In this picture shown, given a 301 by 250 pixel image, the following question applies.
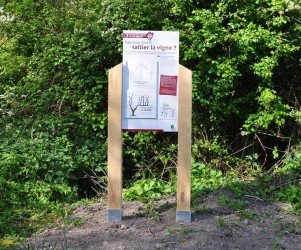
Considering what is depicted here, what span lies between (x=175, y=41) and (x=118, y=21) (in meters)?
2.79

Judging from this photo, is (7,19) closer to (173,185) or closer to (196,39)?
(196,39)

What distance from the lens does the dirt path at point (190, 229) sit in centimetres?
520

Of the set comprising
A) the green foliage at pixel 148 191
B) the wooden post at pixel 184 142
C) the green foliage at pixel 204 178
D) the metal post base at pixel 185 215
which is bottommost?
the metal post base at pixel 185 215

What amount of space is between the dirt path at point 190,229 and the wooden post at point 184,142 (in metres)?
0.21

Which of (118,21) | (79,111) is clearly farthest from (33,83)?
(118,21)

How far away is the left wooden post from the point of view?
18.6 ft

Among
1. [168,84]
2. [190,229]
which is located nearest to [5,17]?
[168,84]

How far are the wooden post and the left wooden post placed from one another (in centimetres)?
61

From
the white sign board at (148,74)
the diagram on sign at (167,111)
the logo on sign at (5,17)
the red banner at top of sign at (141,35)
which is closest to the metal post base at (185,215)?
the white sign board at (148,74)

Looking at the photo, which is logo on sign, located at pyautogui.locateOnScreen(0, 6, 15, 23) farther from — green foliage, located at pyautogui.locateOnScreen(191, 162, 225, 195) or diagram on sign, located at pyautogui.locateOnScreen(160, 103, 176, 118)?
diagram on sign, located at pyautogui.locateOnScreen(160, 103, 176, 118)

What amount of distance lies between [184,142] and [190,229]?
869mm

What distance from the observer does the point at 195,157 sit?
27.3 feet

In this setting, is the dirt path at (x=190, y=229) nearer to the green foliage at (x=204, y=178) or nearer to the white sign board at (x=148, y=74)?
the green foliage at (x=204, y=178)

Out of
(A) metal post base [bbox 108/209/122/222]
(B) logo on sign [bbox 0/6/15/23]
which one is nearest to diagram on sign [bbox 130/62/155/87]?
(A) metal post base [bbox 108/209/122/222]
